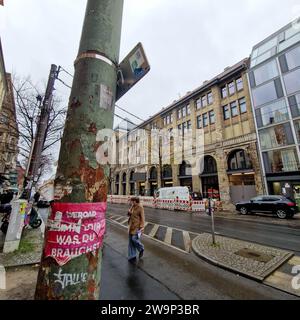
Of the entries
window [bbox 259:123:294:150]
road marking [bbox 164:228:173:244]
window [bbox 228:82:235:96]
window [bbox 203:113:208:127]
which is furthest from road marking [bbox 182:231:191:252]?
window [bbox 228:82:235:96]

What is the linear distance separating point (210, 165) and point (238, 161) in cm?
364

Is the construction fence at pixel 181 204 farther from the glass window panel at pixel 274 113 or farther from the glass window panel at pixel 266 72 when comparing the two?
the glass window panel at pixel 266 72

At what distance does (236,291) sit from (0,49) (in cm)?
2661

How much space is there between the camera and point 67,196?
3.58ft

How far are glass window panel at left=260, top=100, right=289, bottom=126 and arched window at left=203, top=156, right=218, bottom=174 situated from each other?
7013mm

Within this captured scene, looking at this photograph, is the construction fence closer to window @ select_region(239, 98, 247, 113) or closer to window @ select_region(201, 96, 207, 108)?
window @ select_region(239, 98, 247, 113)

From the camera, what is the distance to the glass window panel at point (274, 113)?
18.2m

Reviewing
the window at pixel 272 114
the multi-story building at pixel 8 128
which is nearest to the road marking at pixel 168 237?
the multi-story building at pixel 8 128

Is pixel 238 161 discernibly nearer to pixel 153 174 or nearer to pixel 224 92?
pixel 224 92

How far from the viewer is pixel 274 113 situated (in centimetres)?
1883

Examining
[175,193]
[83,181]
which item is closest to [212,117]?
[175,193]
